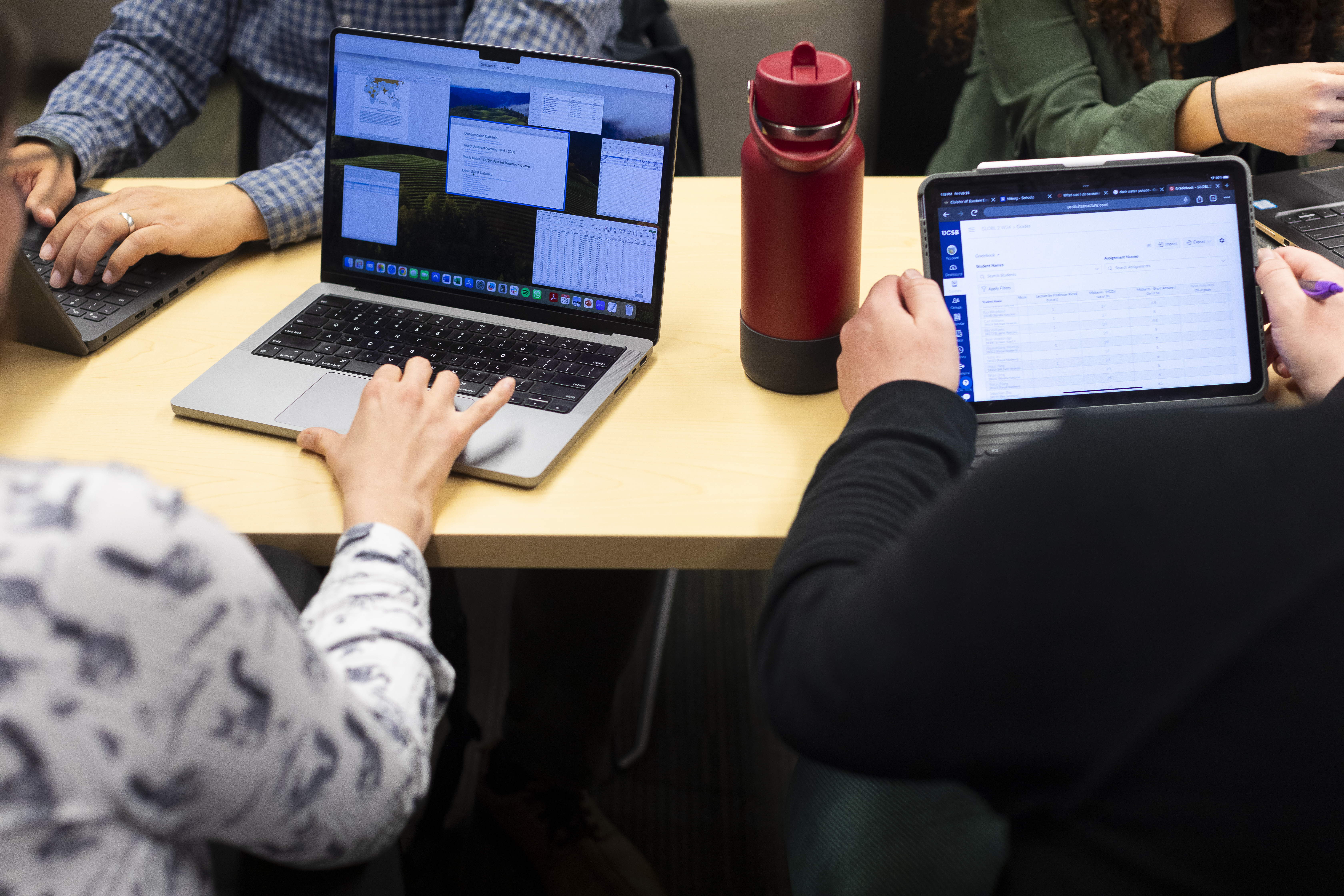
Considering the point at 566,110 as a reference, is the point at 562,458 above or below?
below

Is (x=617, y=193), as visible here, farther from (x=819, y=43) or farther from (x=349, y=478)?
(x=819, y=43)

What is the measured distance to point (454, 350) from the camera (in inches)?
35.9

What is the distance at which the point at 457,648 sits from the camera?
49.4 inches

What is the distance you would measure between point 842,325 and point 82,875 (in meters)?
0.66

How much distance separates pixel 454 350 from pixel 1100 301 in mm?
572

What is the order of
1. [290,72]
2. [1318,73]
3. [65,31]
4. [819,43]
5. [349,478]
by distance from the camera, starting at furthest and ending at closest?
[65,31], [819,43], [290,72], [1318,73], [349,478]

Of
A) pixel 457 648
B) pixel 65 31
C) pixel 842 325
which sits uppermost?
pixel 842 325

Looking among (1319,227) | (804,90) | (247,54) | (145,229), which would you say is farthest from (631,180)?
(247,54)

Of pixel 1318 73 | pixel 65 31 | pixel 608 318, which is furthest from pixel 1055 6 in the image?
pixel 65 31

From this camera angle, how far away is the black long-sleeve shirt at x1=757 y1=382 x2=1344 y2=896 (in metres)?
0.39

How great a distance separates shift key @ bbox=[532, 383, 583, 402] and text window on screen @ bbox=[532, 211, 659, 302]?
108 mm

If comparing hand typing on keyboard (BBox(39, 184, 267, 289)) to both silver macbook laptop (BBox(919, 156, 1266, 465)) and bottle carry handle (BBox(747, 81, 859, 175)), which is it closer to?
bottle carry handle (BBox(747, 81, 859, 175))

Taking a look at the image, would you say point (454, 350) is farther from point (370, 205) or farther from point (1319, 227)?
point (1319, 227)

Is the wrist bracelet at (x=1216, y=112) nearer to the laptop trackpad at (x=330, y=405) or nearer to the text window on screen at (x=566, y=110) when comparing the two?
the text window on screen at (x=566, y=110)
